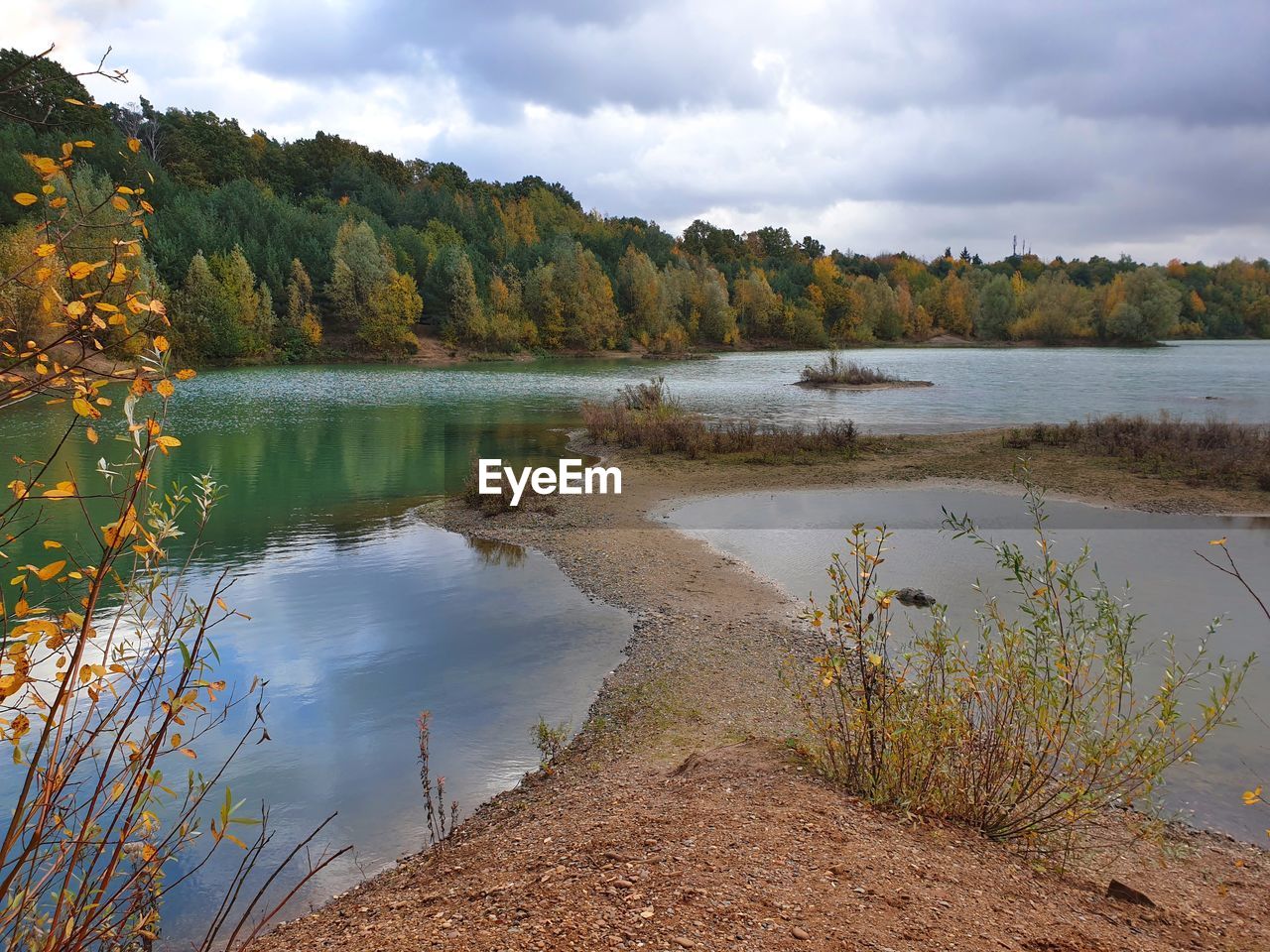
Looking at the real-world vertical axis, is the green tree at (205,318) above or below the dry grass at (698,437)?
above

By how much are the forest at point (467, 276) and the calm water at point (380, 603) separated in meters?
33.6

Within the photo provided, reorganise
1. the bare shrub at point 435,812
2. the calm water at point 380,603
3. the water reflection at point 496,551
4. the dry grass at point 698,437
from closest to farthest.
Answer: the bare shrub at point 435,812 < the calm water at point 380,603 < the water reflection at point 496,551 < the dry grass at point 698,437

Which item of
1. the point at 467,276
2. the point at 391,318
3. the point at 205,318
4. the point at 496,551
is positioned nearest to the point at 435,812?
the point at 496,551

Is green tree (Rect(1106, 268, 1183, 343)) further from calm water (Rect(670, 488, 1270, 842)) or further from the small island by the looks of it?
calm water (Rect(670, 488, 1270, 842))

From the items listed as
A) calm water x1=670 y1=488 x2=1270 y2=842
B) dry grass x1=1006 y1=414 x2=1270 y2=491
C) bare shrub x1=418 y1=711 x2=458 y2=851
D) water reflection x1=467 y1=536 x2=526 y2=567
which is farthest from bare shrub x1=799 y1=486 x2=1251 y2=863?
dry grass x1=1006 y1=414 x2=1270 y2=491

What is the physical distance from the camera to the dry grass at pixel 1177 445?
65.1 ft

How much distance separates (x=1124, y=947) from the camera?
12.7 ft

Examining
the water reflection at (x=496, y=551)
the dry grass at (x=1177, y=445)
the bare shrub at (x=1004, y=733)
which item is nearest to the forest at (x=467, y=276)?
the water reflection at (x=496, y=551)

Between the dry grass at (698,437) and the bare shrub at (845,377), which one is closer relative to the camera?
the dry grass at (698,437)

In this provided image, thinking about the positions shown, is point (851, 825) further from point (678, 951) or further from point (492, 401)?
point (492, 401)

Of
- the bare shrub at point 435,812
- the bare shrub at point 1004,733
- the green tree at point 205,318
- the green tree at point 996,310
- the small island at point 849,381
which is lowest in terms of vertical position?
the bare shrub at point 435,812

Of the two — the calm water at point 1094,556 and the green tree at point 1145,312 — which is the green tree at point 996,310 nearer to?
the green tree at point 1145,312

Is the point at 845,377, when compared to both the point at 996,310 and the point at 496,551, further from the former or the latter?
the point at 996,310

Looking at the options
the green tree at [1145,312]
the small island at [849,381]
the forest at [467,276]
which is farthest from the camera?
the green tree at [1145,312]
